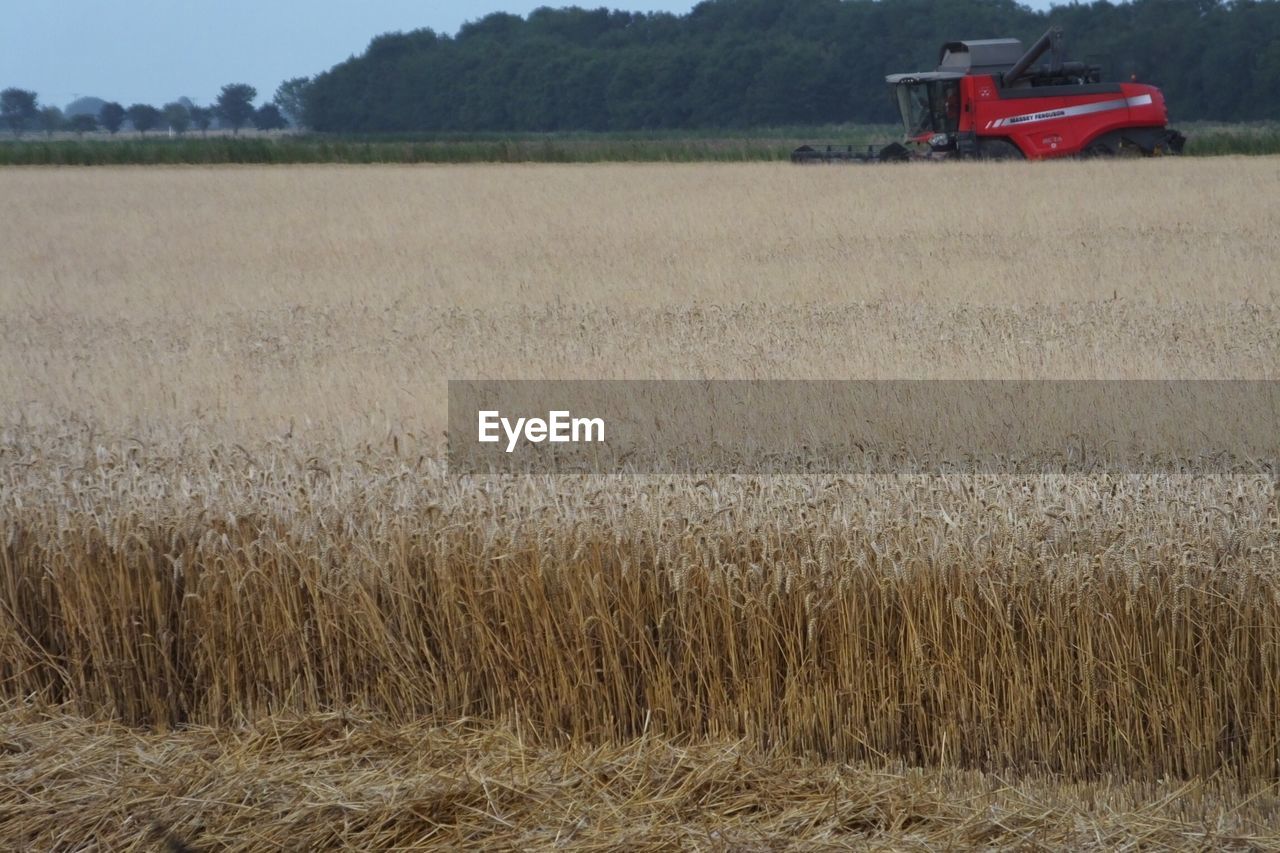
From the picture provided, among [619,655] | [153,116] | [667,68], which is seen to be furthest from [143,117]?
[619,655]

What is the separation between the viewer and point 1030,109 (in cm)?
2550

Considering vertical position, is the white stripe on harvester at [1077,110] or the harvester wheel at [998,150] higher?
the white stripe on harvester at [1077,110]

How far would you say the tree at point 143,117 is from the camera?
105m

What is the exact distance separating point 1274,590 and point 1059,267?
10.2 m

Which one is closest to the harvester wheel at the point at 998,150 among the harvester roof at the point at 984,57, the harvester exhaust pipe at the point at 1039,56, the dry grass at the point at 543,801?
the harvester exhaust pipe at the point at 1039,56

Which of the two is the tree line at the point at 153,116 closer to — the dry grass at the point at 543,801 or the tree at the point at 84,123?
the tree at the point at 84,123

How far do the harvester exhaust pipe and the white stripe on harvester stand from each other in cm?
74

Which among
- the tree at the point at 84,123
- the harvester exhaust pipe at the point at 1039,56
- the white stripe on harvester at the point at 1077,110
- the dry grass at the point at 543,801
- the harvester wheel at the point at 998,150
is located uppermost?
the tree at the point at 84,123

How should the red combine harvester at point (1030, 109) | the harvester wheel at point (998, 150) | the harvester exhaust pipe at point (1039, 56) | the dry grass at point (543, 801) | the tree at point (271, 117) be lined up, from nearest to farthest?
1. the dry grass at point (543, 801)
2. the harvester exhaust pipe at point (1039, 56)
3. the red combine harvester at point (1030, 109)
4. the harvester wheel at point (998, 150)
5. the tree at point (271, 117)

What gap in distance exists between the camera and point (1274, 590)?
341 centimetres

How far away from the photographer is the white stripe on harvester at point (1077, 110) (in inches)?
1000

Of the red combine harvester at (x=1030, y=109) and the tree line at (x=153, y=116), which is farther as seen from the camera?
the tree line at (x=153, y=116)

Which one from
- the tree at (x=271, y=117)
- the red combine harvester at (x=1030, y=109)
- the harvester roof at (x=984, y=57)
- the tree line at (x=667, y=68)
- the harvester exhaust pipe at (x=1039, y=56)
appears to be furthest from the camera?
the tree at (x=271, y=117)

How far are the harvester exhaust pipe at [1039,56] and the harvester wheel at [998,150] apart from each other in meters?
1.18
